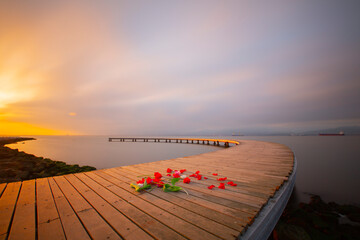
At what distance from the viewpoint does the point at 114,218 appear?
1862mm

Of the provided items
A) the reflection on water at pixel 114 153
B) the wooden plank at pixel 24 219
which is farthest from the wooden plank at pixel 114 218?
the reflection on water at pixel 114 153

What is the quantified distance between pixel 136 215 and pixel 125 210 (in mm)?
238

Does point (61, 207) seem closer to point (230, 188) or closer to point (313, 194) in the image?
point (230, 188)

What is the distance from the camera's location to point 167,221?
5.84ft

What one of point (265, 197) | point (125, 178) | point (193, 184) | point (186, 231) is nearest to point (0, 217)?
point (125, 178)

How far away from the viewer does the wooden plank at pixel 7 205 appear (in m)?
1.70

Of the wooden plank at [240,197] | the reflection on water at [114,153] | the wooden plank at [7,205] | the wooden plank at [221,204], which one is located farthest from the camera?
the reflection on water at [114,153]

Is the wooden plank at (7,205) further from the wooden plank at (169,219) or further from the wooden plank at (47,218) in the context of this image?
the wooden plank at (169,219)

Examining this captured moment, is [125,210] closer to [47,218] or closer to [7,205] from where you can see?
[47,218]

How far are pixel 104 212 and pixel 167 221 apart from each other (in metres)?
0.94

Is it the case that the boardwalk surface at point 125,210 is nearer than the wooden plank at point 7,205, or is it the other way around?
the boardwalk surface at point 125,210

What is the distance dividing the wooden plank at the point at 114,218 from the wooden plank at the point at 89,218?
5cm

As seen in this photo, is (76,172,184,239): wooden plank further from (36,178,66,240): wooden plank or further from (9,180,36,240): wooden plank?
(9,180,36,240): wooden plank

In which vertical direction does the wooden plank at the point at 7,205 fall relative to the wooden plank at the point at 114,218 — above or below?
above
